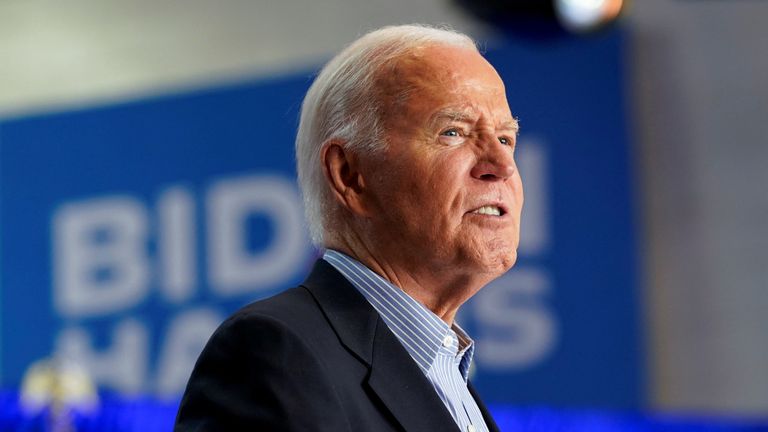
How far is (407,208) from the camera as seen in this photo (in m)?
1.53

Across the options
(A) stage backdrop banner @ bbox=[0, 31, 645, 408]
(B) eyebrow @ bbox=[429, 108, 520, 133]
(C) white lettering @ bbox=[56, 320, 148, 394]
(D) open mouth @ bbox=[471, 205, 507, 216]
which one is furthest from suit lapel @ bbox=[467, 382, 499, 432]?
(C) white lettering @ bbox=[56, 320, 148, 394]

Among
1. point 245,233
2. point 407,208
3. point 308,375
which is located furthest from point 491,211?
point 245,233

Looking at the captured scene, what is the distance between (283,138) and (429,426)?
488 cm

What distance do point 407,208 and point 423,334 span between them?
0.17 meters

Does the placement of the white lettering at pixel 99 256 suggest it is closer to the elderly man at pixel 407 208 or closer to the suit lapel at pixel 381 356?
the elderly man at pixel 407 208

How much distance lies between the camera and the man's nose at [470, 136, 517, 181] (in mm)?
1554

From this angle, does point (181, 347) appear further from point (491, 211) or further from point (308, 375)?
point (308, 375)

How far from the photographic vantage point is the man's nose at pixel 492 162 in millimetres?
1554

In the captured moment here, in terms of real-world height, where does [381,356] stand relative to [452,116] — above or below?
below

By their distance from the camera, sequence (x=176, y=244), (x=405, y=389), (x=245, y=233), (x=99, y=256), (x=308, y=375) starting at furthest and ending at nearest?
1. (x=99, y=256)
2. (x=176, y=244)
3. (x=245, y=233)
4. (x=405, y=389)
5. (x=308, y=375)

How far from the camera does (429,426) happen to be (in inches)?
53.2

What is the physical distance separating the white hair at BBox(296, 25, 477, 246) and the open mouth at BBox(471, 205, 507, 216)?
156 millimetres

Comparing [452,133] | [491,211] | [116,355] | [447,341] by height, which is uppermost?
[452,133]

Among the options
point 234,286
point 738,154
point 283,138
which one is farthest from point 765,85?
point 234,286
